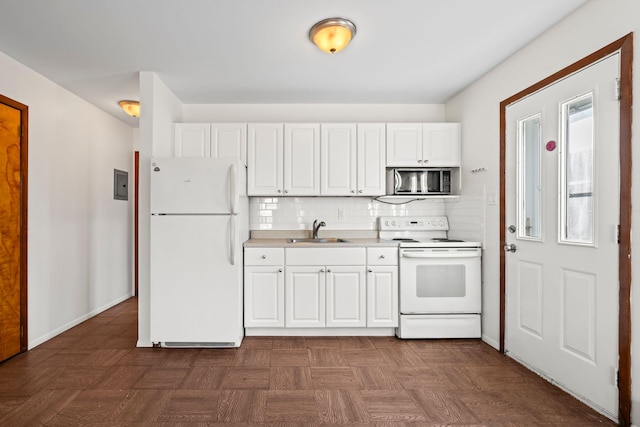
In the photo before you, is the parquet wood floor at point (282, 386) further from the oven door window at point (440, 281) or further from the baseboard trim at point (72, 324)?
the oven door window at point (440, 281)

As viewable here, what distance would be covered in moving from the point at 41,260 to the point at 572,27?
4430mm

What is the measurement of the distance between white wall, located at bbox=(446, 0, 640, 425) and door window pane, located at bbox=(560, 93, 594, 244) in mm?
261

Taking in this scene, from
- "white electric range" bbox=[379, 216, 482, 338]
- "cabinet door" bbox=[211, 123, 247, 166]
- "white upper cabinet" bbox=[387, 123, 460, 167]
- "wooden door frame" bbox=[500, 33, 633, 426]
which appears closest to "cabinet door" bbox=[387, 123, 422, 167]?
"white upper cabinet" bbox=[387, 123, 460, 167]

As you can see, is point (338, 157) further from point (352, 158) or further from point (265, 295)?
point (265, 295)

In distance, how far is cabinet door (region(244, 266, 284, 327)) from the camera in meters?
3.14

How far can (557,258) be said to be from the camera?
87.6 inches

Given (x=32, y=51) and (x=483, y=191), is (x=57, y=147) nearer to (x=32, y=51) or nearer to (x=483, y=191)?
(x=32, y=51)

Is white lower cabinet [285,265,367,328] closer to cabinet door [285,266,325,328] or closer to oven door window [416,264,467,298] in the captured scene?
cabinet door [285,266,325,328]

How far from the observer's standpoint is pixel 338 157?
346cm

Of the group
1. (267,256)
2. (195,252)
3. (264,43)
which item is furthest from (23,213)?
(264,43)

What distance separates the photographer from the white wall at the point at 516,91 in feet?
5.68

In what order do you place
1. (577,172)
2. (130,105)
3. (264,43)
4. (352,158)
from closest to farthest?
1. (577,172)
2. (264,43)
3. (352,158)
4. (130,105)

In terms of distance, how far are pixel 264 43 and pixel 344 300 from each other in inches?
89.0

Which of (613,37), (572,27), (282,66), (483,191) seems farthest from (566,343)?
(282,66)
